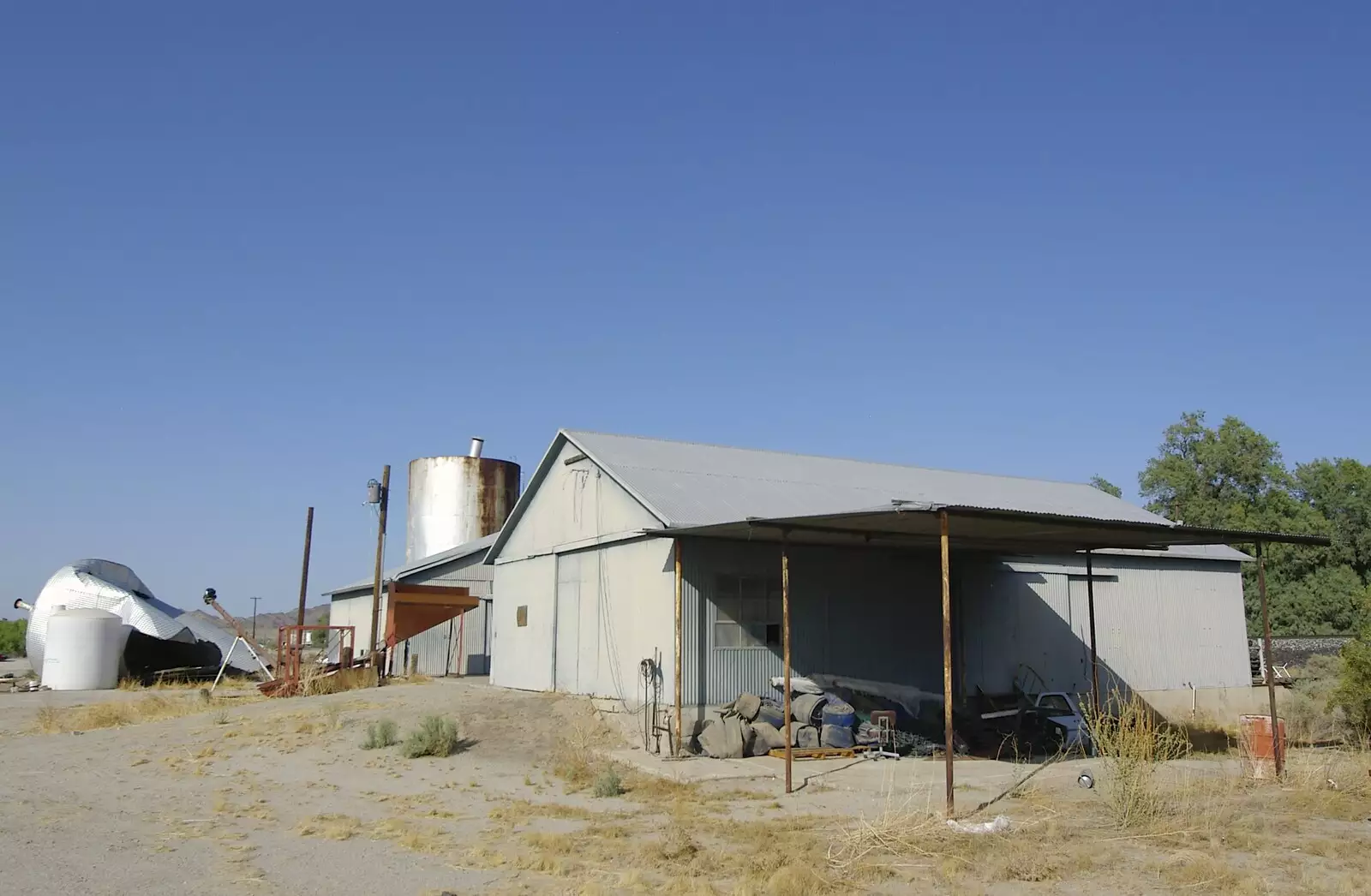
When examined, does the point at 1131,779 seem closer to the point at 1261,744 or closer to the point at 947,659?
the point at 947,659

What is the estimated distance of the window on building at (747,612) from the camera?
720 inches

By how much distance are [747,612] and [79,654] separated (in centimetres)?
2602

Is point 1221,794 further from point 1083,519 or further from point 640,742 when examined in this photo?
point 640,742

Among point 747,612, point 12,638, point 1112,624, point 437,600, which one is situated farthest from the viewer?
point 12,638

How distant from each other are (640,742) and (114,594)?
28.5 metres

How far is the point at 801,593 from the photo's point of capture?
1900 cm

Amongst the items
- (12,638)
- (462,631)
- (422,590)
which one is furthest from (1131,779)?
(12,638)

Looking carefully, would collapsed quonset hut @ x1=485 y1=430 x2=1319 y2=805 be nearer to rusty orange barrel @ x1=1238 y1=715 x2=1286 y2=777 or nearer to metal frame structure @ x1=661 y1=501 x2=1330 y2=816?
metal frame structure @ x1=661 y1=501 x2=1330 y2=816

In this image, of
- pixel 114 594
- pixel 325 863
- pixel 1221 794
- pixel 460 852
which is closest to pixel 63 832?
pixel 325 863

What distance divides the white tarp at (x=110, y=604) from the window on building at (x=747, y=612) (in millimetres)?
26635

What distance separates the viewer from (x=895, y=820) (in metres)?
10.3

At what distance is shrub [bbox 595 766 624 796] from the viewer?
13.3m

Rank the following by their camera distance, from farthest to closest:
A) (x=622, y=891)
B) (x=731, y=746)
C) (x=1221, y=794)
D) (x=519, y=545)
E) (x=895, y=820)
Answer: (x=519, y=545) < (x=731, y=746) < (x=1221, y=794) < (x=895, y=820) < (x=622, y=891)

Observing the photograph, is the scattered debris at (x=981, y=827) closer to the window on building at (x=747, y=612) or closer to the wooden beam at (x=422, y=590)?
the window on building at (x=747, y=612)
